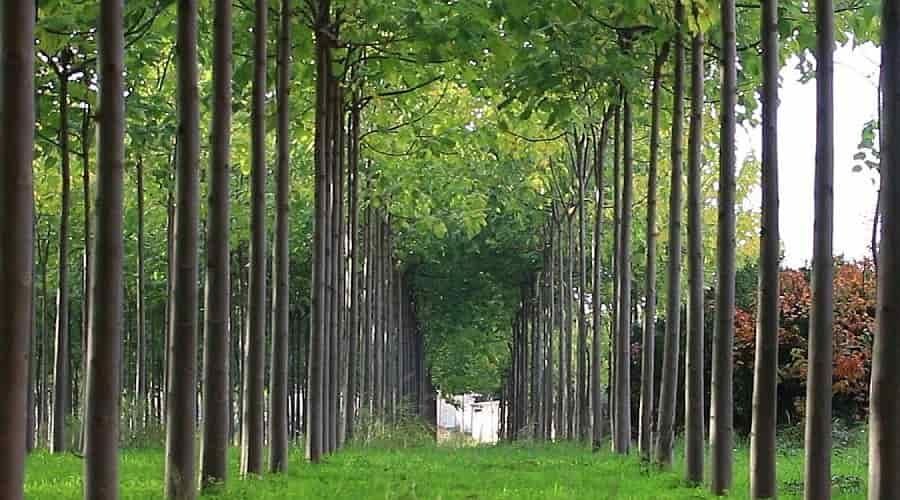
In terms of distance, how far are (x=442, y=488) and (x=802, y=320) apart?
610 inches

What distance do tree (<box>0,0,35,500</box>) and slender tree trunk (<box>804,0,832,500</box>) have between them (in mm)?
4636

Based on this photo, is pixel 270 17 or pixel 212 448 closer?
pixel 212 448

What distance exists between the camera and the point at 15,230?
200 inches

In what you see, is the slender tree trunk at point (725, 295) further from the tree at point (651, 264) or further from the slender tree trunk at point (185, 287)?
the slender tree trunk at point (185, 287)

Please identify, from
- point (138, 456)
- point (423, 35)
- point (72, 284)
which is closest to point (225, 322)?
point (423, 35)

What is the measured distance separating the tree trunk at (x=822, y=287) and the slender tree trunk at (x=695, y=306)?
140 inches

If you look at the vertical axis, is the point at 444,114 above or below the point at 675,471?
above

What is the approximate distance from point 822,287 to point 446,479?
542 cm

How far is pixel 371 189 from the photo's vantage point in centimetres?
2575

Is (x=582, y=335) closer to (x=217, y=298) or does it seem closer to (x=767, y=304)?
(x=767, y=304)

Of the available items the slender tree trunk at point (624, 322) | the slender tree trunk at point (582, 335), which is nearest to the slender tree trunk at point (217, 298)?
the slender tree trunk at point (624, 322)

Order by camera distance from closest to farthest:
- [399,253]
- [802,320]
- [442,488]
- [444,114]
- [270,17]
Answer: [442,488], [270,17], [444,114], [802,320], [399,253]

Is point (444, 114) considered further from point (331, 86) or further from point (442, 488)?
point (442, 488)

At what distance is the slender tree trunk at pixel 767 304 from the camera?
873 centimetres
